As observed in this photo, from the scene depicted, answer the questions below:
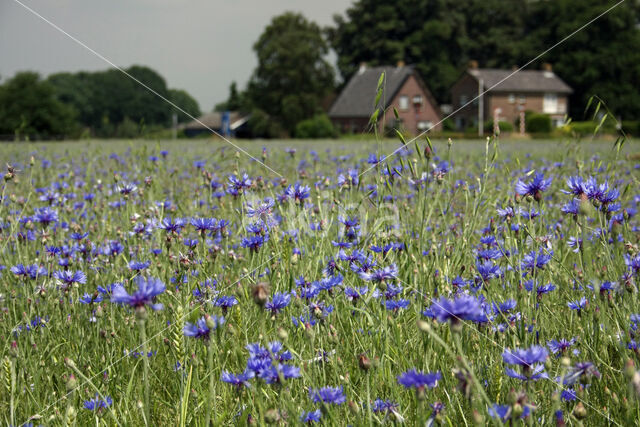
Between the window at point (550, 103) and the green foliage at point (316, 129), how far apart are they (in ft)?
71.8

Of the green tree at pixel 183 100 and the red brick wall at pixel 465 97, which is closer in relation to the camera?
the green tree at pixel 183 100

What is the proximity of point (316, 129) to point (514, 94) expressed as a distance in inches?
799

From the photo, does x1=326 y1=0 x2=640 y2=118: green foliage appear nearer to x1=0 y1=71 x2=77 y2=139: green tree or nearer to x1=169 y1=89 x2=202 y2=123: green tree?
x1=0 y1=71 x2=77 y2=139: green tree

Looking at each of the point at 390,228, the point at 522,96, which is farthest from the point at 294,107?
the point at 390,228

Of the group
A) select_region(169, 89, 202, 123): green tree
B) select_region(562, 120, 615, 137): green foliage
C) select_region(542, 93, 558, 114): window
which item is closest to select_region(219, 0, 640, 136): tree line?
select_region(562, 120, 615, 137): green foliage

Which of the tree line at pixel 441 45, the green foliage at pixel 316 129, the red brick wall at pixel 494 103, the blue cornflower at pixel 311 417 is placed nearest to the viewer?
the blue cornflower at pixel 311 417

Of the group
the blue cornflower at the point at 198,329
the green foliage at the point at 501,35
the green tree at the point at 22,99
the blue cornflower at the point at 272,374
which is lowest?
the blue cornflower at the point at 272,374

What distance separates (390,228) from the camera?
2535 millimetres

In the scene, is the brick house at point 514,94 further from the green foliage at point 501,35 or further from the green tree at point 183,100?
the green tree at point 183,100

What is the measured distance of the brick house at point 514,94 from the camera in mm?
41781

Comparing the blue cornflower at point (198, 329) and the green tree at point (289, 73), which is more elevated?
the green tree at point (289, 73)

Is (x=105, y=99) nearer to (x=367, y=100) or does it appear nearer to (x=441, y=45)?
(x=441, y=45)

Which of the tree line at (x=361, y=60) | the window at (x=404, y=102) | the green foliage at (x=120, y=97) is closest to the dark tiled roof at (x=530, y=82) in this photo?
the tree line at (x=361, y=60)

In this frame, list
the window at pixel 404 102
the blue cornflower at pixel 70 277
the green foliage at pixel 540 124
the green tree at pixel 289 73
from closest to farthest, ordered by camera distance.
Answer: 1. the blue cornflower at pixel 70 277
2. the green tree at pixel 289 73
3. the green foliage at pixel 540 124
4. the window at pixel 404 102
